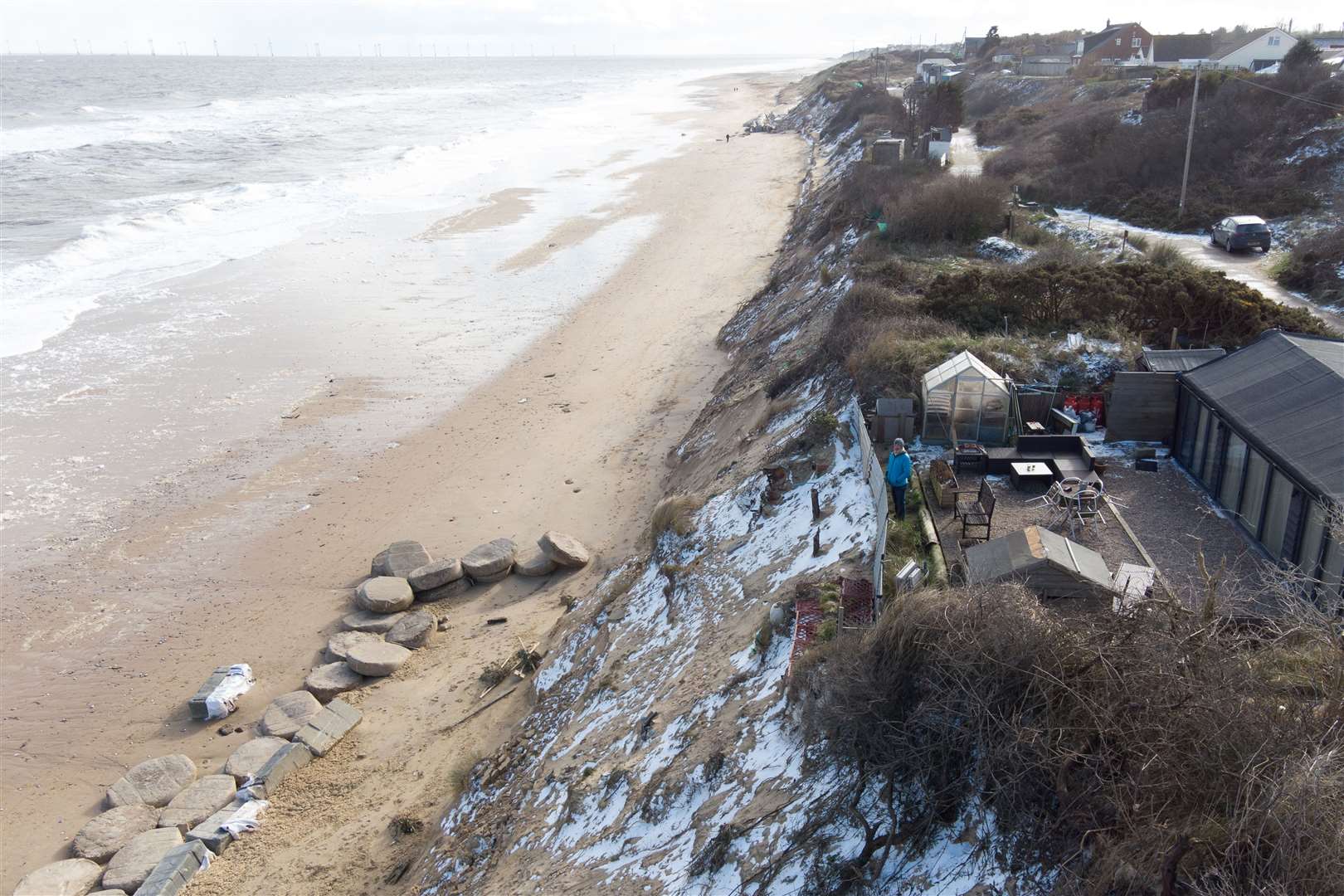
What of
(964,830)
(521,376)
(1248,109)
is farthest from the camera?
(1248,109)

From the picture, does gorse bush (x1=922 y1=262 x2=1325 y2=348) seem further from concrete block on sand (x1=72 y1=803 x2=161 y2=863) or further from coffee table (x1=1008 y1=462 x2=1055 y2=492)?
concrete block on sand (x1=72 y1=803 x2=161 y2=863)

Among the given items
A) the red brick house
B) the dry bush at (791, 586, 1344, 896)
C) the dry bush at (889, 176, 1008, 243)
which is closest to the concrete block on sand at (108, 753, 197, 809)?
the dry bush at (791, 586, 1344, 896)

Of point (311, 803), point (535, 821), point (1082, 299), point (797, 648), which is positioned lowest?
point (311, 803)

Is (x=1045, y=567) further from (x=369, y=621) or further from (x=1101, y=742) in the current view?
(x=369, y=621)

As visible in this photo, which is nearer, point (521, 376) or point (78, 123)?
point (521, 376)

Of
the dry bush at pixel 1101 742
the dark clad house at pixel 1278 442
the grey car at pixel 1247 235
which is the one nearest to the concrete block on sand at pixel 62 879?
the dry bush at pixel 1101 742

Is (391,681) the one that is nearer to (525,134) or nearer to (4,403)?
(4,403)

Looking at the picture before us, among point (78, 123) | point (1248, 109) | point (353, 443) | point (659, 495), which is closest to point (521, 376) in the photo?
point (353, 443)

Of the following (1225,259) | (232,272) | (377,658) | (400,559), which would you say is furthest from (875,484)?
(232,272)
